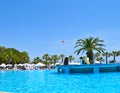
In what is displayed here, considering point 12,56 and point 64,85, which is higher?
point 12,56

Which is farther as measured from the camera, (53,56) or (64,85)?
(53,56)

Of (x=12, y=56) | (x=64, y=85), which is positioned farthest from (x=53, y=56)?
(x=64, y=85)

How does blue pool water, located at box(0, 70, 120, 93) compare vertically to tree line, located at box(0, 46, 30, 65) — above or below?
below

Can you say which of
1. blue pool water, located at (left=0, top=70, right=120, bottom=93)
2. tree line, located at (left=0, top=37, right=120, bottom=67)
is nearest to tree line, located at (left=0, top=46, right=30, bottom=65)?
tree line, located at (left=0, top=37, right=120, bottom=67)

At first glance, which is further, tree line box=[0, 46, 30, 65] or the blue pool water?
tree line box=[0, 46, 30, 65]

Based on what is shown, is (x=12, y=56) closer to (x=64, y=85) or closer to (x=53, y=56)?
(x=53, y=56)

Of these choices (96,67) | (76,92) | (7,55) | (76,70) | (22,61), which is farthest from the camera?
(22,61)

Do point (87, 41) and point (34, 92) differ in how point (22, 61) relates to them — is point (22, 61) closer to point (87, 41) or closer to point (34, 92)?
point (87, 41)

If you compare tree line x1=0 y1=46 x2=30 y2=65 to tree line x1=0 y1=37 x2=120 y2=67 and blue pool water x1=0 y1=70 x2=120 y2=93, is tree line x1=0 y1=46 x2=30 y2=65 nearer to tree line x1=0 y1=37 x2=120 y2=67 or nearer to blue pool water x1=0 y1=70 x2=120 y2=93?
tree line x1=0 y1=37 x2=120 y2=67

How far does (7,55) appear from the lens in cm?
6950

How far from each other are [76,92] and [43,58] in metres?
79.2

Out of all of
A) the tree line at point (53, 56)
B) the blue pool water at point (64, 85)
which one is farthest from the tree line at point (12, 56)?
the blue pool water at point (64, 85)

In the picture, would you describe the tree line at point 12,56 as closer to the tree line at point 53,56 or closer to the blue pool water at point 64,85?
the tree line at point 53,56

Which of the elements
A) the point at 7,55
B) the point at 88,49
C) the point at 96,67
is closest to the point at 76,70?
the point at 96,67
